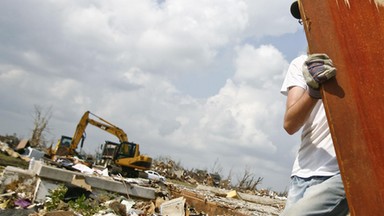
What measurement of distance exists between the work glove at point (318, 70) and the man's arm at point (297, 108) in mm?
144

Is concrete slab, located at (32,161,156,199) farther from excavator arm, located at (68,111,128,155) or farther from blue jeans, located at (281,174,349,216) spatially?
excavator arm, located at (68,111,128,155)

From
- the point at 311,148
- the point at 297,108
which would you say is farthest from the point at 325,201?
the point at 297,108

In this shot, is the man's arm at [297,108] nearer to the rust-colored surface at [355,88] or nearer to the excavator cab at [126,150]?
the rust-colored surface at [355,88]

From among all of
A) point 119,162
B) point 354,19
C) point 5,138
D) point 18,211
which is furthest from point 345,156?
point 5,138

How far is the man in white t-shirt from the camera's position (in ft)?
5.45

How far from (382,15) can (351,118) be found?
0.50 metres

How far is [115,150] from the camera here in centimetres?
1794

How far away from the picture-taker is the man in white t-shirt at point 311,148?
1660 mm

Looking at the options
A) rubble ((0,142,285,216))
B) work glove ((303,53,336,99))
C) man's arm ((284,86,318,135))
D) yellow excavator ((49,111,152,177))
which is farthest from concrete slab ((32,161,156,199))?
yellow excavator ((49,111,152,177))

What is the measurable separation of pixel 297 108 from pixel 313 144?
A: 0.30m

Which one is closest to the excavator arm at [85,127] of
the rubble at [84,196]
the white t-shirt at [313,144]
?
the rubble at [84,196]

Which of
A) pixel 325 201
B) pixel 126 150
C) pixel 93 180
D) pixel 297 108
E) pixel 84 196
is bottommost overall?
pixel 84 196

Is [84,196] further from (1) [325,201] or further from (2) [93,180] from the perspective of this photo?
(1) [325,201]

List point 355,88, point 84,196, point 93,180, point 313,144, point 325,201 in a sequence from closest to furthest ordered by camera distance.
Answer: point 355,88 → point 325,201 → point 313,144 → point 84,196 → point 93,180
